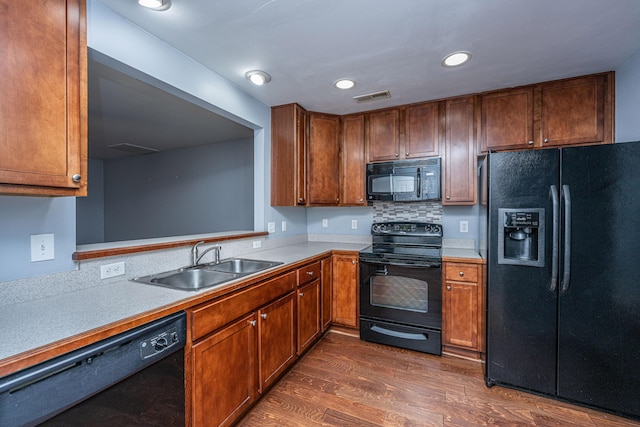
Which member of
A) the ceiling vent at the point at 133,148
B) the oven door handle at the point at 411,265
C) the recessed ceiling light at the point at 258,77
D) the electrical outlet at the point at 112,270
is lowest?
the oven door handle at the point at 411,265

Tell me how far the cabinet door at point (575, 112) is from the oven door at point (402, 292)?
1.46 m

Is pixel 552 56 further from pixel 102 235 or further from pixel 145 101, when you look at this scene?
pixel 102 235

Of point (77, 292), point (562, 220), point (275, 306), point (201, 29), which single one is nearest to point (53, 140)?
point (77, 292)

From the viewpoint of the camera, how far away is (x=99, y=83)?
2262 millimetres

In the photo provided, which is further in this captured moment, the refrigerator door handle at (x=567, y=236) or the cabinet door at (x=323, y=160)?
the cabinet door at (x=323, y=160)

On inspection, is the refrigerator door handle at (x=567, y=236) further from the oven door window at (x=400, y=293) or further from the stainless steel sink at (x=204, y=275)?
the stainless steel sink at (x=204, y=275)

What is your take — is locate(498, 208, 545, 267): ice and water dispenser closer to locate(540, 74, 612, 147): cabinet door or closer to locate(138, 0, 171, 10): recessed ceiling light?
locate(540, 74, 612, 147): cabinet door

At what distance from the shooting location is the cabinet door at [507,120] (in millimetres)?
2400

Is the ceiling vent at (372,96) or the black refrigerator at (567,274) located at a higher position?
the ceiling vent at (372,96)

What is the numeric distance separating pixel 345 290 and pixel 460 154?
1704 millimetres

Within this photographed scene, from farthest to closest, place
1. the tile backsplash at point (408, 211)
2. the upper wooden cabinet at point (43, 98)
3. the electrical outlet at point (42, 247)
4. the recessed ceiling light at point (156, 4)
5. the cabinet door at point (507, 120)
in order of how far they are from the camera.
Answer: the tile backsplash at point (408, 211) < the cabinet door at point (507, 120) < the recessed ceiling light at point (156, 4) < the electrical outlet at point (42, 247) < the upper wooden cabinet at point (43, 98)

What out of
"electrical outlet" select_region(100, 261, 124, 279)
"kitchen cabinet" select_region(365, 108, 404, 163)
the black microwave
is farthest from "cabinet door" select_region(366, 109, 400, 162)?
"electrical outlet" select_region(100, 261, 124, 279)

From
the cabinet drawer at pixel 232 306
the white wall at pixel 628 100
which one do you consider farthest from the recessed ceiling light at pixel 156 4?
the white wall at pixel 628 100

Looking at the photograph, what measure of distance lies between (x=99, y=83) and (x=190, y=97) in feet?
2.97
